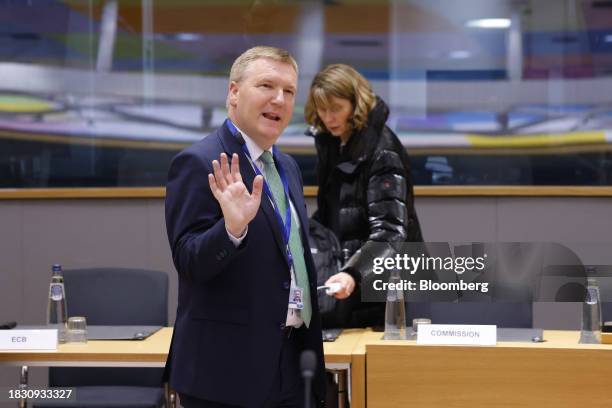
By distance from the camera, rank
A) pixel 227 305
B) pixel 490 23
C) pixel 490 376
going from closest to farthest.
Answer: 1. pixel 227 305
2. pixel 490 376
3. pixel 490 23

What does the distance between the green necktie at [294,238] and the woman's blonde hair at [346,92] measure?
1.21 meters

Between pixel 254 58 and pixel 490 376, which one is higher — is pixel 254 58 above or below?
above

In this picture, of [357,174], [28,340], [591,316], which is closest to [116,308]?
[28,340]

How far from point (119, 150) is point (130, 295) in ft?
6.07

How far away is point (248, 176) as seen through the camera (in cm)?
251

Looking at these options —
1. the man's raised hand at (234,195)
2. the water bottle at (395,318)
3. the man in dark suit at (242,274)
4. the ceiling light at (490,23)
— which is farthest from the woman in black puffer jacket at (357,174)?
the ceiling light at (490,23)

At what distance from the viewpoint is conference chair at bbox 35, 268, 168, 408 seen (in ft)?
13.9

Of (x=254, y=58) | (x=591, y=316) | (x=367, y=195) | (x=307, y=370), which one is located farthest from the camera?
(x=367, y=195)

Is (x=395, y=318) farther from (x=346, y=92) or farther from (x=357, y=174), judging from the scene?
(x=346, y=92)

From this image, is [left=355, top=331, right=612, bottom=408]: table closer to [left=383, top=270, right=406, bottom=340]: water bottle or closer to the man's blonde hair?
[left=383, top=270, right=406, bottom=340]: water bottle

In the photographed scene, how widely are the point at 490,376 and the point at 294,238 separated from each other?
0.84 metres

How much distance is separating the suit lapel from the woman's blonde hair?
4.20 ft

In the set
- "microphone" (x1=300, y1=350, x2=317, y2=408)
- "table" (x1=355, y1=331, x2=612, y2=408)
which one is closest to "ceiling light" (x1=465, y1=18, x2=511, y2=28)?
"table" (x1=355, y1=331, x2=612, y2=408)

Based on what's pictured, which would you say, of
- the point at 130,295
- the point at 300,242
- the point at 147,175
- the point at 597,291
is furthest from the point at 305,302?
Answer: the point at 147,175
